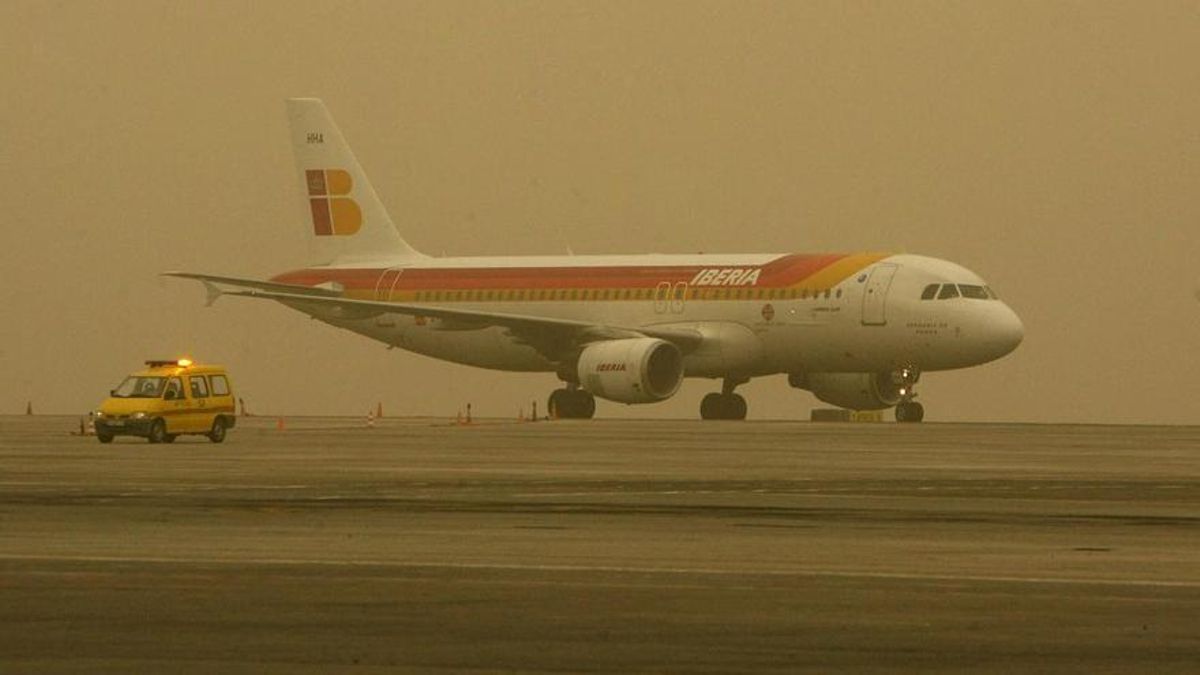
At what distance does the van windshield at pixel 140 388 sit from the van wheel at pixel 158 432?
0.74 meters

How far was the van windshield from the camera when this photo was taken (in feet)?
171

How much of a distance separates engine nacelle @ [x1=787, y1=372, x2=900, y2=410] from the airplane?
A: 0.05m

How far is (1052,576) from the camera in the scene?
20344 millimetres

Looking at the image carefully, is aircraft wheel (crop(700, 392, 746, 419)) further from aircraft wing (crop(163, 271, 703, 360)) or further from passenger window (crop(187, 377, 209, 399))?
passenger window (crop(187, 377, 209, 399))

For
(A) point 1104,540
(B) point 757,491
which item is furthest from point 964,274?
(A) point 1104,540

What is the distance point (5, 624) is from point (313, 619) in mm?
1864

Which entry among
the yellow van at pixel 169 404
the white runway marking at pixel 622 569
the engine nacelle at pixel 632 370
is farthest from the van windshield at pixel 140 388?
the white runway marking at pixel 622 569

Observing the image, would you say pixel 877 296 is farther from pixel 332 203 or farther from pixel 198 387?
pixel 332 203

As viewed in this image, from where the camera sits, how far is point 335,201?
79.2 metres

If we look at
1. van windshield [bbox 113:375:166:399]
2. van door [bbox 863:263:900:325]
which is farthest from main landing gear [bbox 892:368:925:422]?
van windshield [bbox 113:375:166:399]

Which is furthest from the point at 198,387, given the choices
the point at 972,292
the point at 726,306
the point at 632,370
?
the point at 972,292

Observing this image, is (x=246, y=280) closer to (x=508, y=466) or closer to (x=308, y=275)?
(x=308, y=275)

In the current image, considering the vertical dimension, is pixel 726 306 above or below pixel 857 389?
above

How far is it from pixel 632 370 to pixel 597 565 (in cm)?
4583
